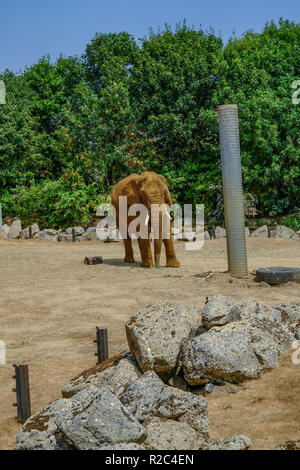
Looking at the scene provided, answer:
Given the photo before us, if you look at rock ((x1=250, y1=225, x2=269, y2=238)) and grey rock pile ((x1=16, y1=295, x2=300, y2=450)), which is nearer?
grey rock pile ((x1=16, y1=295, x2=300, y2=450))

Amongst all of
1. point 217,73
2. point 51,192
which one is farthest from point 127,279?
point 217,73

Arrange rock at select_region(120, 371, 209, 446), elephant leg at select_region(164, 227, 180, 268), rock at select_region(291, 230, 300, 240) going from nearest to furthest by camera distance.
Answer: rock at select_region(120, 371, 209, 446)
elephant leg at select_region(164, 227, 180, 268)
rock at select_region(291, 230, 300, 240)

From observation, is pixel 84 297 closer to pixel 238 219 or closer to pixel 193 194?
pixel 238 219

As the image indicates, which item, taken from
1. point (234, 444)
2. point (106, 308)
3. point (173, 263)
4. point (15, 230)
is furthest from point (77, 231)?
point (234, 444)

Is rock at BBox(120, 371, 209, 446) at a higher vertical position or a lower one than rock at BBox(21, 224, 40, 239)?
lower

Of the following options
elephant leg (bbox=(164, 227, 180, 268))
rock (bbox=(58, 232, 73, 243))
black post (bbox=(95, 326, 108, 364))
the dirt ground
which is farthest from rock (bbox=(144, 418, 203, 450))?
rock (bbox=(58, 232, 73, 243))

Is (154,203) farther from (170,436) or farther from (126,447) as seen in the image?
(126,447)

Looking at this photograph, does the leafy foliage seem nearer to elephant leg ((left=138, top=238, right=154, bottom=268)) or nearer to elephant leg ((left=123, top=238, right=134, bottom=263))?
elephant leg ((left=123, top=238, right=134, bottom=263))

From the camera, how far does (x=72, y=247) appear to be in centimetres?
1755

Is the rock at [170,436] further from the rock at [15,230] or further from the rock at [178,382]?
the rock at [15,230]

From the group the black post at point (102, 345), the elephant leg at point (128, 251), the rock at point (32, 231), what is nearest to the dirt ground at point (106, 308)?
the elephant leg at point (128, 251)

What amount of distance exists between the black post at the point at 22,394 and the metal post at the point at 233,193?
6.38 meters

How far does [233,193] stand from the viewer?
36.8ft

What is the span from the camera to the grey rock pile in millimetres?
4027
